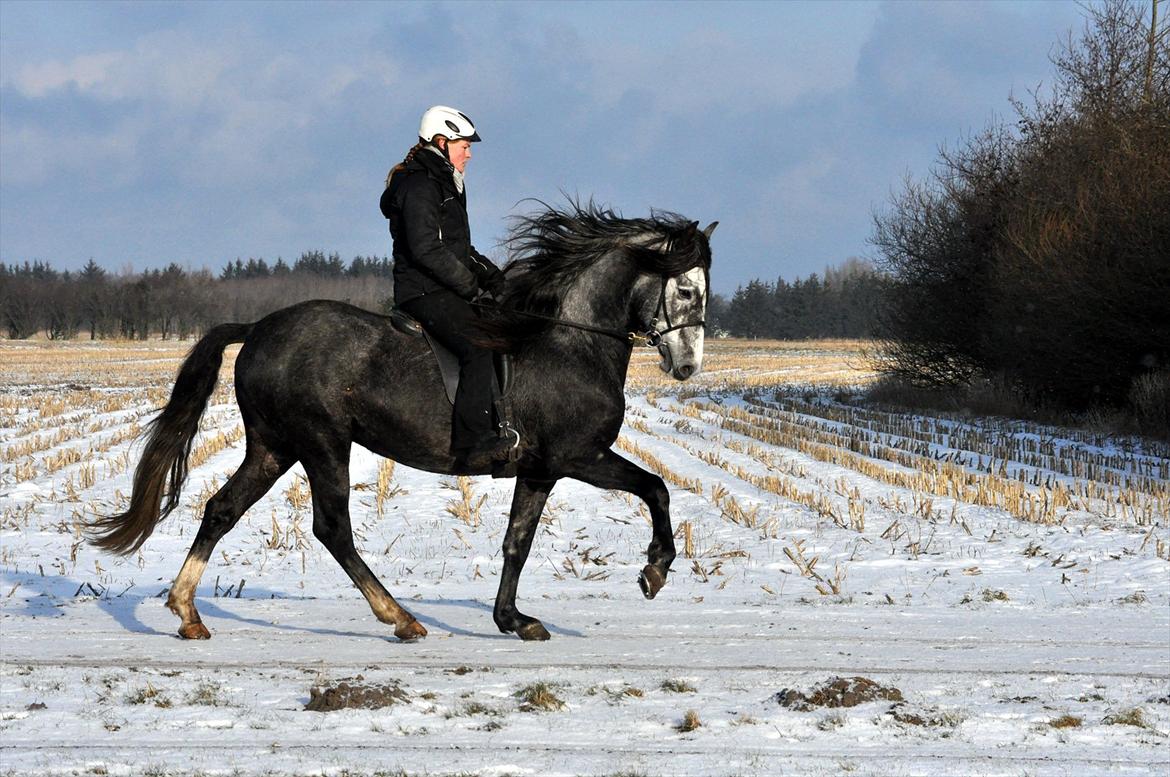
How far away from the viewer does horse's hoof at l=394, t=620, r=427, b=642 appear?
6430 millimetres

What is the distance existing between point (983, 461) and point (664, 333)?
11228 millimetres

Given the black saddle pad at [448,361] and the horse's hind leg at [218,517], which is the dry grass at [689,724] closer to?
the black saddle pad at [448,361]

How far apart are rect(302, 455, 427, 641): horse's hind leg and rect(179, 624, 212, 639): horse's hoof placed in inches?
32.1

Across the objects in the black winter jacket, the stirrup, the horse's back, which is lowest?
the horse's back

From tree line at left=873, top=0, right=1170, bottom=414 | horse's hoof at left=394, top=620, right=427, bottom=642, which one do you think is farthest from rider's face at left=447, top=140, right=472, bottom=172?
tree line at left=873, top=0, right=1170, bottom=414

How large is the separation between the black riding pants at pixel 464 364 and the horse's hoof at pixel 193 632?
5.63ft

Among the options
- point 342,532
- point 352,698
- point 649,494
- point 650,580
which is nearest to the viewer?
point 352,698

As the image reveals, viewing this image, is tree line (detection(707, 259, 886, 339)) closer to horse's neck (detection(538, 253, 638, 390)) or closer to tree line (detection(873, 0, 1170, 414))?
tree line (detection(873, 0, 1170, 414))

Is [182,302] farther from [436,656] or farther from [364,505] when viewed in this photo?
[436,656]

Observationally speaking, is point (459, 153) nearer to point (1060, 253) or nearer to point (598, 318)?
point (598, 318)

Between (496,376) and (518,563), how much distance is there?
1.04 meters

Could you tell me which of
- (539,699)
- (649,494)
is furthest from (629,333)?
(539,699)

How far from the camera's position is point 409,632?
643cm

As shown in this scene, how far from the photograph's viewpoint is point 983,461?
645 inches
